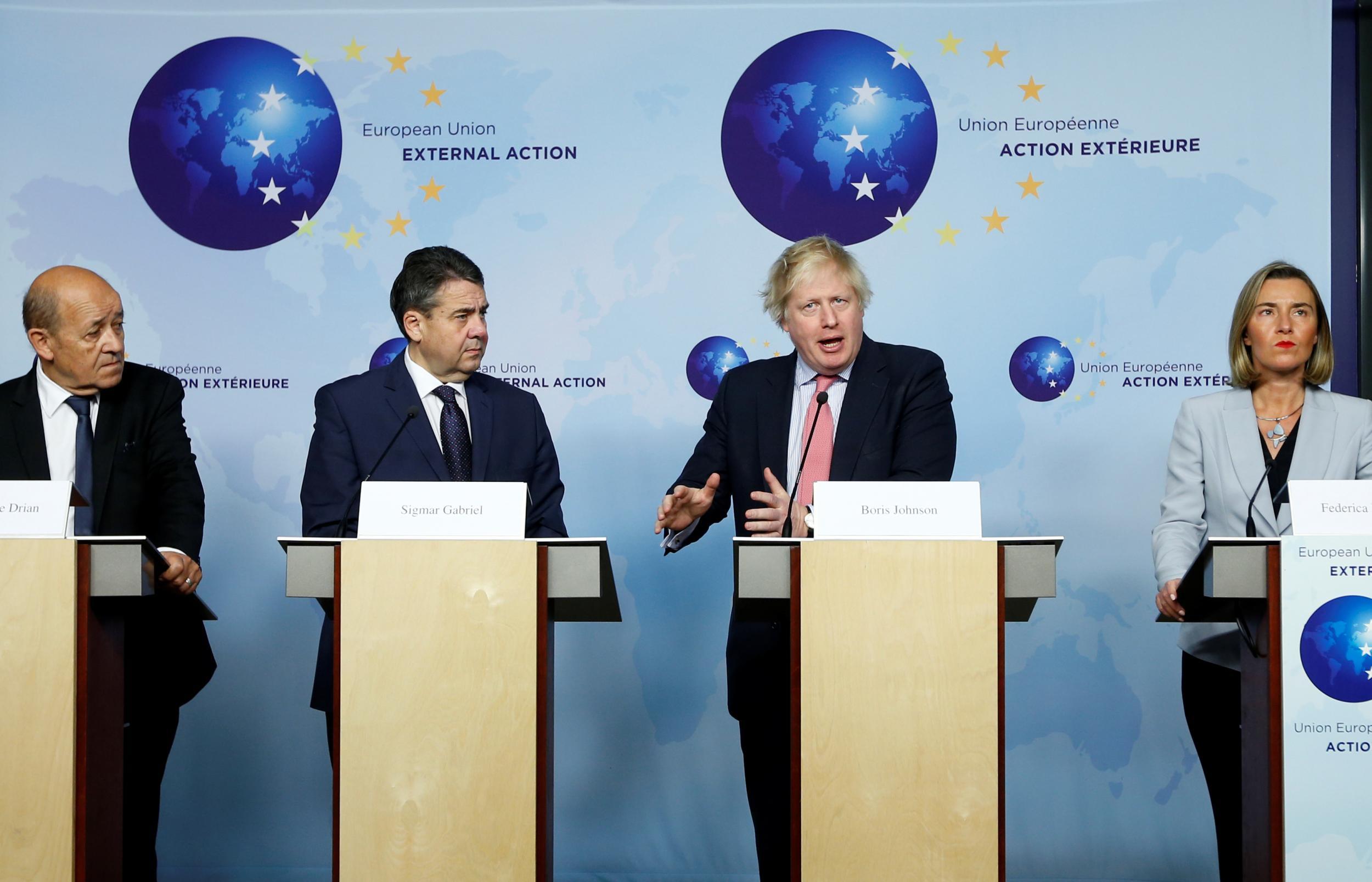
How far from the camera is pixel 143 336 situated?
176 inches

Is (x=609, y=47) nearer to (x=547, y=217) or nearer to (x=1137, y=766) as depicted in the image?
(x=547, y=217)

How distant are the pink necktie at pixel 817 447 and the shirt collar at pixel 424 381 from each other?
1.01 meters

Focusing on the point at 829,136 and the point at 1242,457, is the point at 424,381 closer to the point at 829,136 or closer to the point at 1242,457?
the point at 829,136

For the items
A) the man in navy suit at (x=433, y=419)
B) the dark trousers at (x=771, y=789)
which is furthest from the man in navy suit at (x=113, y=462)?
the dark trousers at (x=771, y=789)

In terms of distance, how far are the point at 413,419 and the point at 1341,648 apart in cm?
233

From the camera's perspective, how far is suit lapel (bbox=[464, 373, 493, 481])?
328 centimetres

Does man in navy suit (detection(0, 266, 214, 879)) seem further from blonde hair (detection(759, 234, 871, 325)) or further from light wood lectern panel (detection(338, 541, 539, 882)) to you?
blonde hair (detection(759, 234, 871, 325))

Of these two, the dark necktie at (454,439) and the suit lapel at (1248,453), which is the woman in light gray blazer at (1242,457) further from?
the dark necktie at (454,439)

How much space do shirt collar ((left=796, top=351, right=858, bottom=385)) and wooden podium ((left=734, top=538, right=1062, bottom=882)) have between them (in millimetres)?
1022

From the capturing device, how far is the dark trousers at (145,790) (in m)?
3.04

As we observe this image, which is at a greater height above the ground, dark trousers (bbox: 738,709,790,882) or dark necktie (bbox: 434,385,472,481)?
dark necktie (bbox: 434,385,472,481)

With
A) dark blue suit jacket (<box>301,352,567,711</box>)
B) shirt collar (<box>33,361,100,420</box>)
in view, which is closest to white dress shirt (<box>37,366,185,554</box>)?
shirt collar (<box>33,361,100,420</box>)

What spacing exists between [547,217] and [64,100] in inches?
77.7

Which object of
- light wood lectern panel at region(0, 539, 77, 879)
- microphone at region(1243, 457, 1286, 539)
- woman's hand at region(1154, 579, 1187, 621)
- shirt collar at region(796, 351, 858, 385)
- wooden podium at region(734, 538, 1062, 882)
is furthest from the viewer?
shirt collar at region(796, 351, 858, 385)
